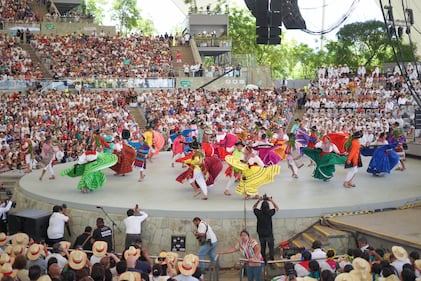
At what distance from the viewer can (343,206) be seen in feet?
32.7

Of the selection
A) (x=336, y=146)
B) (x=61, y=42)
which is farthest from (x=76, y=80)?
(x=336, y=146)

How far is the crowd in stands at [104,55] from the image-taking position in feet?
95.3

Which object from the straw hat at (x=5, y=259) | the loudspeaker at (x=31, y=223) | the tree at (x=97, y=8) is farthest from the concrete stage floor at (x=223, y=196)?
the tree at (x=97, y=8)

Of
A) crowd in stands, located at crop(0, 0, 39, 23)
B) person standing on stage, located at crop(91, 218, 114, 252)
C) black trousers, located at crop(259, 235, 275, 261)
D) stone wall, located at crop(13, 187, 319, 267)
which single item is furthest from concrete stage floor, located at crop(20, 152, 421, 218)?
crowd in stands, located at crop(0, 0, 39, 23)

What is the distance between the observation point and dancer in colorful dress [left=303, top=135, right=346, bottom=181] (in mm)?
11922

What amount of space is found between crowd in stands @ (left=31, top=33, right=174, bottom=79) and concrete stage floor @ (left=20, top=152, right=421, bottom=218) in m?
15.1

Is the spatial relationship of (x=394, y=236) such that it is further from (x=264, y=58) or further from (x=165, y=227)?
(x=264, y=58)

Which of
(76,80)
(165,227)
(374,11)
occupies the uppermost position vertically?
(374,11)

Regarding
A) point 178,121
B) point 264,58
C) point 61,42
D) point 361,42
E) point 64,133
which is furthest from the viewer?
point 264,58

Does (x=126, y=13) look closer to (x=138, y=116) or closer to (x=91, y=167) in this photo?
(x=138, y=116)

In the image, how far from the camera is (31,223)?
974 cm

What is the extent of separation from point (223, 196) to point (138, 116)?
554 inches

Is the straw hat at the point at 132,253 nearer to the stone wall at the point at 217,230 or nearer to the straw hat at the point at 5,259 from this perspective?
the straw hat at the point at 5,259

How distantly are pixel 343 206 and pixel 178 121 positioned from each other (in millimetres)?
13258
